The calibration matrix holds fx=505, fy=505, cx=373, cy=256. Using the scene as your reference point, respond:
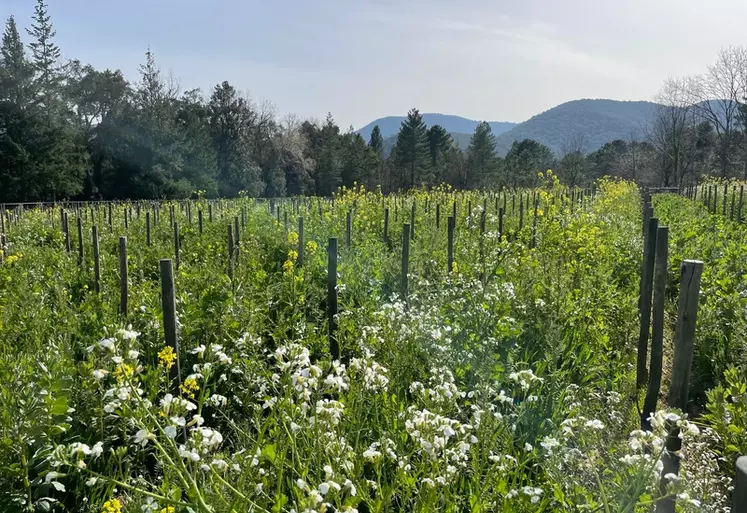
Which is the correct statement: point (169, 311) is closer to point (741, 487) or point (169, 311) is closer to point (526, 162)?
point (741, 487)

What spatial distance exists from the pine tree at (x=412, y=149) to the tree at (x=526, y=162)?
10399mm

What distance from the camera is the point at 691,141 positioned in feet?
179

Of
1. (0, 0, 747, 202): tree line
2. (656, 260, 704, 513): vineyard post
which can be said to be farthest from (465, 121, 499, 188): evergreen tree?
(656, 260, 704, 513): vineyard post

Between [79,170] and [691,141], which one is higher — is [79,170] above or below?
below

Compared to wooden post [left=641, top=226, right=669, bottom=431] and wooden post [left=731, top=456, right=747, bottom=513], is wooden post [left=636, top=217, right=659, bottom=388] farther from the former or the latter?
wooden post [left=731, top=456, right=747, bottom=513]

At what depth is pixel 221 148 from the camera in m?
50.6

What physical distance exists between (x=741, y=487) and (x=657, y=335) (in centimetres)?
333

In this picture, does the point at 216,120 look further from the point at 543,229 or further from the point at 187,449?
the point at 187,449

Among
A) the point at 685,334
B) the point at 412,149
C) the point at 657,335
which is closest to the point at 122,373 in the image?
the point at 685,334

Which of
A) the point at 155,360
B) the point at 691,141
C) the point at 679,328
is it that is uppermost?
the point at 691,141

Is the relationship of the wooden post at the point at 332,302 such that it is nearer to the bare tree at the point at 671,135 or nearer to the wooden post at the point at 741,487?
the wooden post at the point at 741,487

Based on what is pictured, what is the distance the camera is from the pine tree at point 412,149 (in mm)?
58125

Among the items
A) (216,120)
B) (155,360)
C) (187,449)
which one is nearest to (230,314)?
(155,360)

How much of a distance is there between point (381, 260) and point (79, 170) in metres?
38.4
